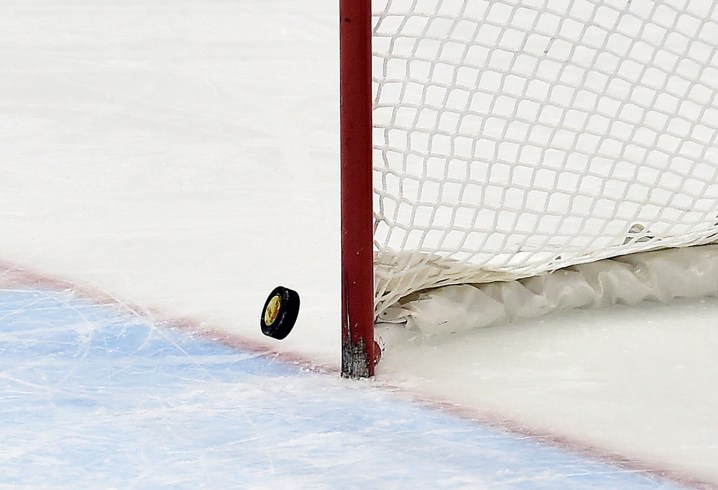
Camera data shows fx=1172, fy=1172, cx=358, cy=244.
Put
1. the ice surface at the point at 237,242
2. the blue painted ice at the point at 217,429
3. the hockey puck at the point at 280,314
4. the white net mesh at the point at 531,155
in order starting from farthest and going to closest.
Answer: the white net mesh at the point at 531,155, the hockey puck at the point at 280,314, the ice surface at the point at 237,242, the blue painted ice at the point at 217,429

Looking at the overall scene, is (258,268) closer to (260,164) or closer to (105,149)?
(260,164)

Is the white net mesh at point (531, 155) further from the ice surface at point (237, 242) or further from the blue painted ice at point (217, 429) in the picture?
the blue painted ice at point (217, 429)

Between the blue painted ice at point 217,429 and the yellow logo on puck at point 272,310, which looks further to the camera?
the yellow logo on puck at point 272,310

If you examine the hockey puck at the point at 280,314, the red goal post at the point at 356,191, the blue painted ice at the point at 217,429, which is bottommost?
the blue painted ice at the point at 217,429

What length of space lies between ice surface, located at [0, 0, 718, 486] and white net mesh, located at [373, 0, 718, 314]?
13 cm

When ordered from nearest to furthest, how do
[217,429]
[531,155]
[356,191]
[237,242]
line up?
1. [217,429]
2. [356,191]
3. [237,242]
4. [531,155]

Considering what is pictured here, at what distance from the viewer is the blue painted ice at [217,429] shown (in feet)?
4.67

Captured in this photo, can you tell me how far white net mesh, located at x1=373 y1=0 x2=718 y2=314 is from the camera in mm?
1886

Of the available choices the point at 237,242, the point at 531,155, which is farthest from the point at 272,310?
the point at 531,155

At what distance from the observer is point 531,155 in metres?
2.97

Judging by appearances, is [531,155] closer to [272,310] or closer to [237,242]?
[237,242]


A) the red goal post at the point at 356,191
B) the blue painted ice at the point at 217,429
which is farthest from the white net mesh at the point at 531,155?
the blue painted ice at the point at 217,429

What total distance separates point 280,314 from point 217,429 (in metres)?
0.24

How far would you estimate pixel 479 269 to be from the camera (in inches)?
76.5
